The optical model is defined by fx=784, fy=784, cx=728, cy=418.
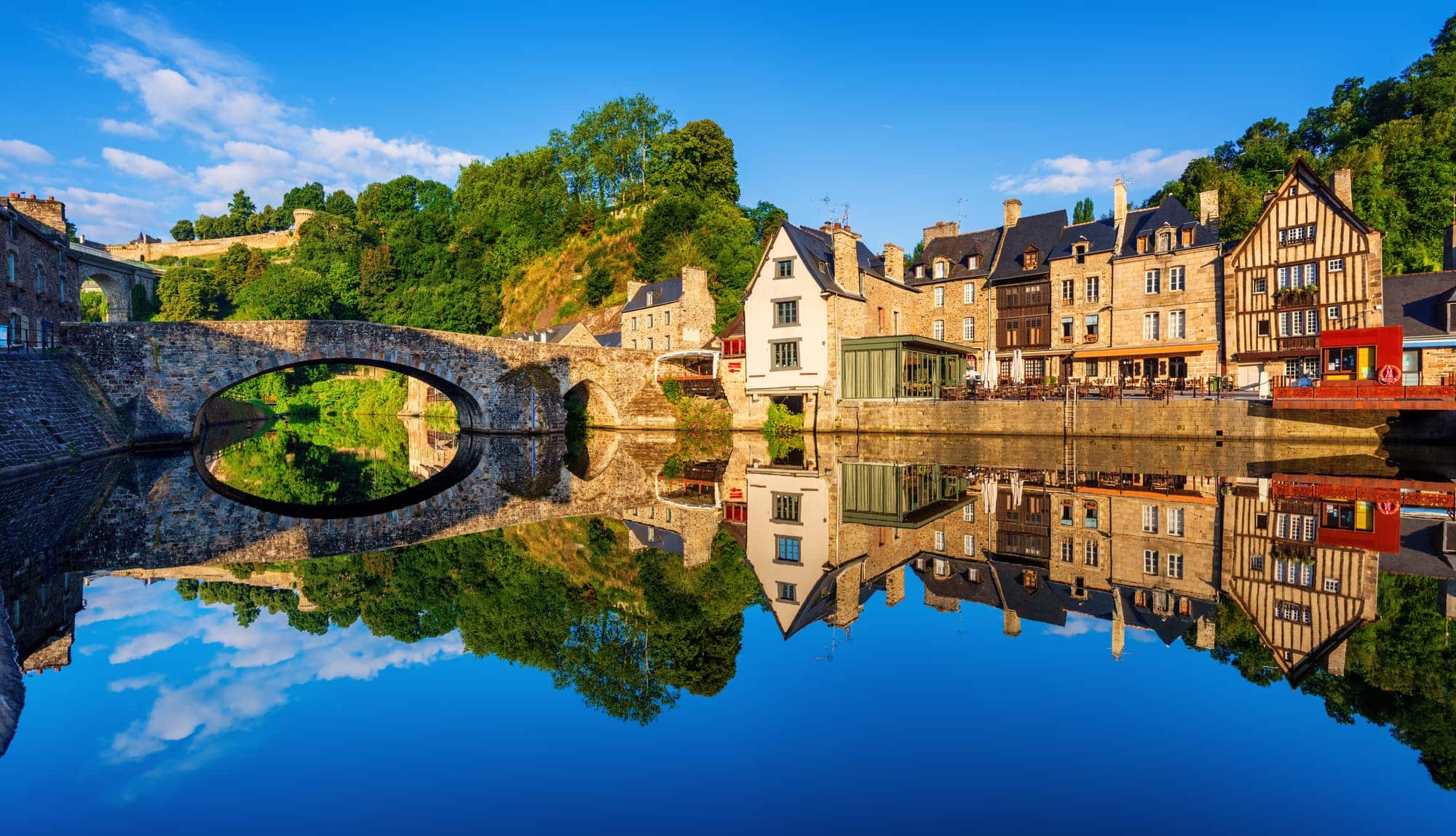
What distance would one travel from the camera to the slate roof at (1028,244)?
35.8 meters

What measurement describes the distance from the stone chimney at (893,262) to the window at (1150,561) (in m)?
27.0

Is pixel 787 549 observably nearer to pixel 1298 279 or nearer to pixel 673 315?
pixel 1298 279

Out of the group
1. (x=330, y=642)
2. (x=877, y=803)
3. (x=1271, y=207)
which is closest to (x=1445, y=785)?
(x=877, y=803)

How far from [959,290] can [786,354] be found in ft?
35.1

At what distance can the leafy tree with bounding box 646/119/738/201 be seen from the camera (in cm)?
5381

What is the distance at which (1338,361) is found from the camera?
1120 inches

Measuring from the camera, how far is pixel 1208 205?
3325 cm

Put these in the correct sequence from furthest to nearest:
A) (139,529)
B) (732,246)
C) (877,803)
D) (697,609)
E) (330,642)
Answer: (732,246)
(139,529)
(697,609)
(330,642)
(877,803)

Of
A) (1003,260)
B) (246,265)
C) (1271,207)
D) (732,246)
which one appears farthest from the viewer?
(246,265)

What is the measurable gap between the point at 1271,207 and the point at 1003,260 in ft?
34.3

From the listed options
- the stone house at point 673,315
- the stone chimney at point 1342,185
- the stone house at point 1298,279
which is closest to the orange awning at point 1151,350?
the stone house at point 1298,279

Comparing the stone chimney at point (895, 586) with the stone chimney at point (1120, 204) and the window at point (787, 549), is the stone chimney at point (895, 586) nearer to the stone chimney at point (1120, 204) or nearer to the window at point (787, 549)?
Answer: the window at point (787, 549)

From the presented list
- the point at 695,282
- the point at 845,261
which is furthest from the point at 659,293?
the point at 845,261

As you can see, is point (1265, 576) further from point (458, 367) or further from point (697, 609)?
point (458, 367)
